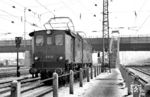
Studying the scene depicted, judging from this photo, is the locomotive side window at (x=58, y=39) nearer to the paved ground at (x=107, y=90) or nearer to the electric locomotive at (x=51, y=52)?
the electric locomotive at (x=51, y=52)

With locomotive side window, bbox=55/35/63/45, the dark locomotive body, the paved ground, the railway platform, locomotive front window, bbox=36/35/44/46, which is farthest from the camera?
locomotive front window, bbox=36/35/44/46

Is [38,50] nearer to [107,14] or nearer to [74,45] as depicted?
[74,45]

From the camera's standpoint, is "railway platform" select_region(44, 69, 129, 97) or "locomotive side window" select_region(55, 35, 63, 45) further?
"locomotive side window" select_region(55, 35, 63, 45)

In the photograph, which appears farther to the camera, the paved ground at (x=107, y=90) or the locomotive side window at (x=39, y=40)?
the locomotive side window at (x=39, y=40)

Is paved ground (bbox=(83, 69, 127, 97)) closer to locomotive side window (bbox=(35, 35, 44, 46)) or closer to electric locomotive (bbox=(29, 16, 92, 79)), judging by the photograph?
electric locomotive (bbox=(29, 16, 92, 79))

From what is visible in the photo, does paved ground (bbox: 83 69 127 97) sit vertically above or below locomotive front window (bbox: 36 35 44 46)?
below

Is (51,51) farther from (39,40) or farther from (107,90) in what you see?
(107,90)

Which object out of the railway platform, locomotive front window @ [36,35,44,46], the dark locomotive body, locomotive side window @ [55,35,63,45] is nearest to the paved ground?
the railway platform

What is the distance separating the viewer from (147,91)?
4797mm

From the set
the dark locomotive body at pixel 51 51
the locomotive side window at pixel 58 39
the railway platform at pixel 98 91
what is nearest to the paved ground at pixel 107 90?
the railway platform at pixel 98 91

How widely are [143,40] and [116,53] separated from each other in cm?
828

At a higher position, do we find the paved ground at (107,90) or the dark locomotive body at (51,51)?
the dark locomotive body at (51,51)

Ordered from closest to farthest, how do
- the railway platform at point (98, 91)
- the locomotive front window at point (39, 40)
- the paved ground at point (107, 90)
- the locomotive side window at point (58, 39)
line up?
1. the railway platform at point (98, 91)
2. the paved ground at point (107, 90)
3. the locomotive side window at point (58, 39)
4. the locomotive front window at point (39, 40)

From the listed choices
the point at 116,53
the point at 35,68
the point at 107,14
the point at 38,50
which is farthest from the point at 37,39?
the point at 116,53
